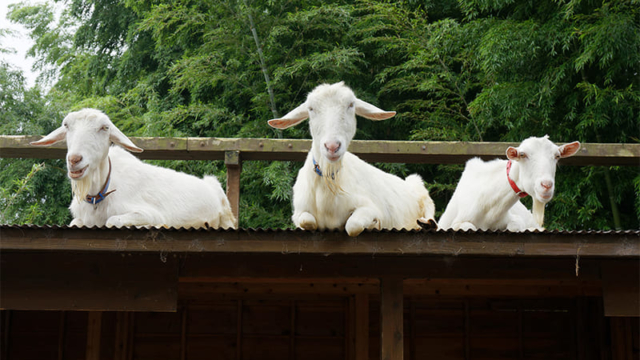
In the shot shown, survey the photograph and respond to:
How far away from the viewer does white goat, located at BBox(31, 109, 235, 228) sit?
4.91 metres

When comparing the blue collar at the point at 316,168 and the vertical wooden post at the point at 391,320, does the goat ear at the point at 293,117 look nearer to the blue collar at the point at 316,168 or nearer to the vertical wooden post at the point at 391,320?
the blue collar at the point at 316,168

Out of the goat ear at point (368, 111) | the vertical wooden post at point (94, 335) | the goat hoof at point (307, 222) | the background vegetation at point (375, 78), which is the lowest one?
the vertical wooden post at point (94, 335)

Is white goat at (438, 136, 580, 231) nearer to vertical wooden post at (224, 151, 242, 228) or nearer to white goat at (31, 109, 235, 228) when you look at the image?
vertical wooden post at (224, 151, 242, 228)

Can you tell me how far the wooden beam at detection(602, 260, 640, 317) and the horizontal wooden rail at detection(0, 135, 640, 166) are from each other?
1717 millimetres

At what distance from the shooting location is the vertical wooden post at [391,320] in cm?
430

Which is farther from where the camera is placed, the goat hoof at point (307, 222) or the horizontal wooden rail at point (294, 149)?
the horizontal wooden rail at point (294, 149)

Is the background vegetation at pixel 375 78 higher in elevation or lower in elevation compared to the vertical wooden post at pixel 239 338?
higher

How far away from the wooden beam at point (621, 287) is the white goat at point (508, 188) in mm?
771

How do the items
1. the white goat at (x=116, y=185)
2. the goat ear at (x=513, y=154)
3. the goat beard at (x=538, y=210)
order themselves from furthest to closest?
1. the goat beard at (x=538, y=210)
2. the goat ear at (x=513, y=154)
3. the white goat at (x=116, y=185)

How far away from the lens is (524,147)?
17.1ft

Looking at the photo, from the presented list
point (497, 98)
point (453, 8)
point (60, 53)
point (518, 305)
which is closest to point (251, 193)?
point (497, 98)

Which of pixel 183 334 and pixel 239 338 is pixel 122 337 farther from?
pixel 239 338

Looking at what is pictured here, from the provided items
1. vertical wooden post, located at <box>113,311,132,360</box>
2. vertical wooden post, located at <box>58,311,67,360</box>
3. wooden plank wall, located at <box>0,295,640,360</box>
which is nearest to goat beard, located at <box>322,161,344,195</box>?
wooden plank wall, located at <box>0,295,640,360</box>

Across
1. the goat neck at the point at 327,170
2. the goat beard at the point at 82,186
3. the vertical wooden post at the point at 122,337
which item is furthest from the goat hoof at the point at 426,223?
the vertical wooden post at the point at 122,337
